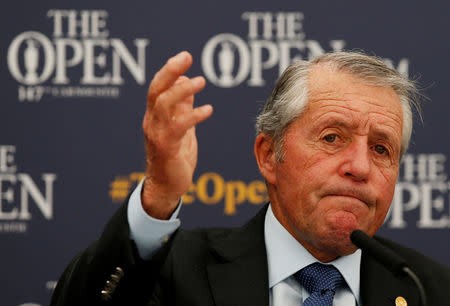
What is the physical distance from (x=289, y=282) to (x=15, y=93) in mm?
1744

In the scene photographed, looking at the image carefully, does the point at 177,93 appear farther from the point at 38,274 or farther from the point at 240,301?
the point at 38,274

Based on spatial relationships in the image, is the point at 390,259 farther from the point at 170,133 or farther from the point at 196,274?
the point at 196,274

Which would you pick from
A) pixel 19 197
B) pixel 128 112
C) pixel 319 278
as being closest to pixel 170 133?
pixel 319 278

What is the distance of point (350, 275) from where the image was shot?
2.37 m

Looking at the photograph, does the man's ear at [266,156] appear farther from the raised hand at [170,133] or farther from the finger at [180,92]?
the finger at [180,92]

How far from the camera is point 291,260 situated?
2.36m

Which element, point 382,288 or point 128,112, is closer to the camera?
point 382,288

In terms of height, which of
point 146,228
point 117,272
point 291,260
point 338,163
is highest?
point 338,163

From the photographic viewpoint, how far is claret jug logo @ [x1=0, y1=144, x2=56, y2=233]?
3.38m

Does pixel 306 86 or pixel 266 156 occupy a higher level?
pixel 306 86

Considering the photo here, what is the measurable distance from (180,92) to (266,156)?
87 cm

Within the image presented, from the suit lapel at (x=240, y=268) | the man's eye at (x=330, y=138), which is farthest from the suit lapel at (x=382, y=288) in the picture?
the man's eye at (x=330, y=138)

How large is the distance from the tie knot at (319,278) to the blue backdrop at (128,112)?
1122mm

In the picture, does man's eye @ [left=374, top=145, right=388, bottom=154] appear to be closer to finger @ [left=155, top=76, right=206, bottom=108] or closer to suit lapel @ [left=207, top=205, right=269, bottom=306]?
suit lapel @ [left=207, top=205, right=269, bottom=306]
